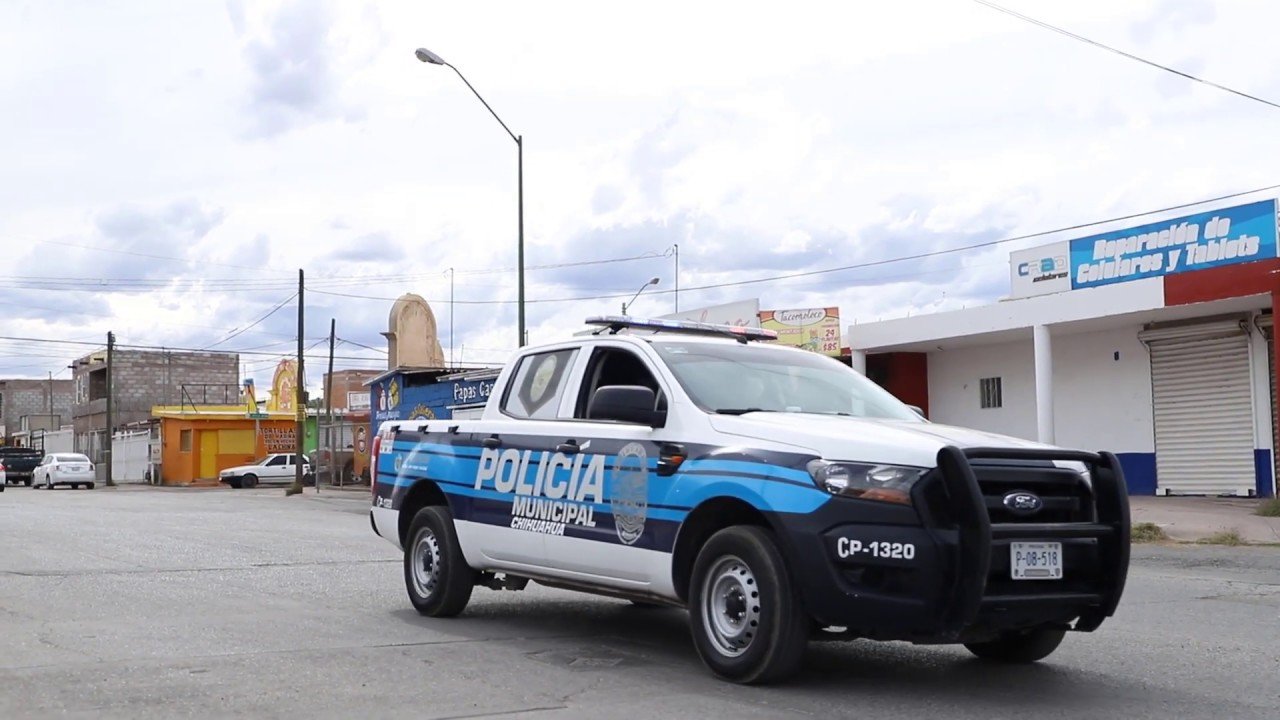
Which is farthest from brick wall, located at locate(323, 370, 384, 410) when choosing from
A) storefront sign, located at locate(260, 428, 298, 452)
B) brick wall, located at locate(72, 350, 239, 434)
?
brick wall, located at locate(72, 350, 239, 434)

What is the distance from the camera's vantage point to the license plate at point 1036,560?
6152 millimetres

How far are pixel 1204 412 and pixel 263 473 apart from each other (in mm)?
39050

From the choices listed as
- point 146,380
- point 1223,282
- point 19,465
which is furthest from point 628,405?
point 146,380

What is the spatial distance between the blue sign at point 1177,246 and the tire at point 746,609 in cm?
1779

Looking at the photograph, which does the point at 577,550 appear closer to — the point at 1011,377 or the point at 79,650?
the point at 79,650

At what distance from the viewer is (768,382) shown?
766 centimetres

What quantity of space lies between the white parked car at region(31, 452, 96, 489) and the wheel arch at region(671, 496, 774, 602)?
49858 mm

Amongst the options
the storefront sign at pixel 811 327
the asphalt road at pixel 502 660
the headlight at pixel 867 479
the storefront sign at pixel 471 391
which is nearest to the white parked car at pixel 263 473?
the storefront sign at pixel 471 391

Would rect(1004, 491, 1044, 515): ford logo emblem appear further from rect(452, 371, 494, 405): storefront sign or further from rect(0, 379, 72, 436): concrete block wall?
rect(0, 379, 72, 436): concrete block wall

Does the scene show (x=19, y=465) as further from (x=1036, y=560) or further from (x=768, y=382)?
(x=1036, y=560)

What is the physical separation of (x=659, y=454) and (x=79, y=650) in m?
3.68

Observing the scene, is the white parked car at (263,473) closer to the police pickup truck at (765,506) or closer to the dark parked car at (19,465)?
the dark parked car at (19,465)

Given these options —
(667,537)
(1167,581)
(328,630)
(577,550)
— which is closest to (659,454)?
(667,537)

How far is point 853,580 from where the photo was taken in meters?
6.09
